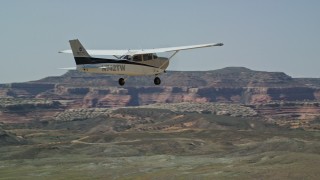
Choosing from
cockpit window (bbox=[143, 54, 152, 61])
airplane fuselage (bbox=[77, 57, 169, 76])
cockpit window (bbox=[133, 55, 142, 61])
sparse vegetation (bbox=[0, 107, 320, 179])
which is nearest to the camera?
airplane fuselage (bbox=[77, 57, 169, 76])

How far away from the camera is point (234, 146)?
197 meters

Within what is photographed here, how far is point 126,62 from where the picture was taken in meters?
53.8

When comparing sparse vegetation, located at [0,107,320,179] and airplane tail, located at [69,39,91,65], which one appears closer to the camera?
airplane tail, located at [69,39,91,65]

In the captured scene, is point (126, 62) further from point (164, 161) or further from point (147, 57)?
point (164, 161)

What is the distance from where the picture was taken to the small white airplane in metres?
51.7

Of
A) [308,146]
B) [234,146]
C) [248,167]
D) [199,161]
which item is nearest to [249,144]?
[234,146]

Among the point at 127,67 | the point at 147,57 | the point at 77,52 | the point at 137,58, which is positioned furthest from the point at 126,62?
the point at 77,52

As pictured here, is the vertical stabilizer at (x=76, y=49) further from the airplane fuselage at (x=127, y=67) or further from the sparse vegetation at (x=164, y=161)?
the sparse vegetation at (x=164, y=161)

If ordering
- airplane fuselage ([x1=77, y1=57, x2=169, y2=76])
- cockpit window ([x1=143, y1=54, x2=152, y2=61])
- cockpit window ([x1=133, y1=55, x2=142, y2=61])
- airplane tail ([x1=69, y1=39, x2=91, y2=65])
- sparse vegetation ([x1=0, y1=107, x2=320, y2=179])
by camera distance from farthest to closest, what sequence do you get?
sparse vegetation ([x1=0, y1=107, x2=320, y2=179]) < cockpit window ([x1=143, y1=54, x2=152, y2=61]) < cockpit window ([x1=133, y1=55, x2=142, y2=61]) < airplane tail ([x1=69, y1=39, x2=91, y2=65]) < airplane fuselage ([x1=77, y1=57, x2=169, y2=76])

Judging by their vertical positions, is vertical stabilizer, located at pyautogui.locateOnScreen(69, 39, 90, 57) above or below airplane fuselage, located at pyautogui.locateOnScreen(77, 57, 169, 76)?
above

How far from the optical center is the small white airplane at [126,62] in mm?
51688

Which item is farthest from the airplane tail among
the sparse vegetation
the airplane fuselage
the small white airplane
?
the sparse vegetation

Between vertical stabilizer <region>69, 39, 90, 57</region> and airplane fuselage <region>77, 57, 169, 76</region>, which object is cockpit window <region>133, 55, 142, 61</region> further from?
vertical stabilizer <region>69, 39, 90, 57</region>

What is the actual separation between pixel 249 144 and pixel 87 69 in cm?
14822
